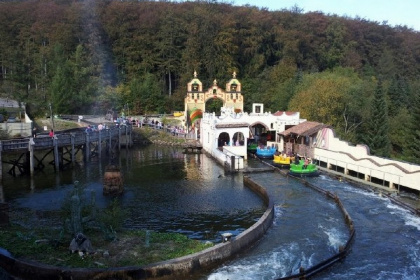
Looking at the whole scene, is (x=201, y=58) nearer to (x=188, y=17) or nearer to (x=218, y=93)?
(x=188, y=17)

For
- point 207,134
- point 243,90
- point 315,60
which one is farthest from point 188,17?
point 207,134

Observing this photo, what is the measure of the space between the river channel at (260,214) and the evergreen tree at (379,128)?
10525 mm

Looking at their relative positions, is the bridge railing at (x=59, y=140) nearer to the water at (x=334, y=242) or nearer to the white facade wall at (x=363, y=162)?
the water at (x=334, y=242)

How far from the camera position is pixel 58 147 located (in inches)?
1419

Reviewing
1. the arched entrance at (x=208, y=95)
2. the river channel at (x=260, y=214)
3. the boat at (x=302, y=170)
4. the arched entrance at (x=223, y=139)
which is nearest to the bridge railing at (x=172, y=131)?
the arched entrance at (x=208, y=95)

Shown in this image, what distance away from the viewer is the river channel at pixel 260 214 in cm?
1622

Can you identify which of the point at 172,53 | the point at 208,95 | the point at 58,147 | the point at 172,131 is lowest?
the point at 58,147

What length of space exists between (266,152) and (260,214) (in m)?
17.0

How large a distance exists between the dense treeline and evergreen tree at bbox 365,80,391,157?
375 inches

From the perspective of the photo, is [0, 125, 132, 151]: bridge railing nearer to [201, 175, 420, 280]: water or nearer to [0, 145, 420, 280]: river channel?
[0, 145, 420, 280]: river channel

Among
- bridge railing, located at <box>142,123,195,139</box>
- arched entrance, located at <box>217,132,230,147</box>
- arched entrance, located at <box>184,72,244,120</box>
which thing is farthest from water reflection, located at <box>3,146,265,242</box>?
arched entrance, located at <box>184,72,244,120</box>

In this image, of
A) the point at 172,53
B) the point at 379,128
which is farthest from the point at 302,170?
the point at 172,53

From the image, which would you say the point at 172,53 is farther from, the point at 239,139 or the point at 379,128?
the point at 379,128

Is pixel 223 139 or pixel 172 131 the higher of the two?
pixel 172 131
